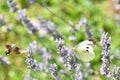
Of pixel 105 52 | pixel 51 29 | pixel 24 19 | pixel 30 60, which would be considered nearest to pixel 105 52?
pixel 105 52

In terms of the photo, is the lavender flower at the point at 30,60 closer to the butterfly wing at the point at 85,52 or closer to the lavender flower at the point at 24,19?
the butterfly wing at the point at 85,52

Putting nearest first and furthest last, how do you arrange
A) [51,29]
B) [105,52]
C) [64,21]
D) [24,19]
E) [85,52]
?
1. [105,52]
2. [85,52]
3. [24,19]
4. [51,29]
5. [64,21]

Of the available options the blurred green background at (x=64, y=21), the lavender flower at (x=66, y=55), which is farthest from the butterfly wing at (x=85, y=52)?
the blurred green background at (x=64, y=21)

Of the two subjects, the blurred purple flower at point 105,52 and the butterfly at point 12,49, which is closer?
the blurred purple flower at point 105,52

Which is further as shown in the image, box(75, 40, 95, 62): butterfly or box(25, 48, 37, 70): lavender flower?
box(75, 40, 95, 62): butterfly

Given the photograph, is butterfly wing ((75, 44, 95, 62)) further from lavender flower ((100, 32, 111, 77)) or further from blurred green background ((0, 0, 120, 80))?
blurred green background ((0, 0, 120, 80))

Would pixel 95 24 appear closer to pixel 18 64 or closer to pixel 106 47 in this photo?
pixel 18 64

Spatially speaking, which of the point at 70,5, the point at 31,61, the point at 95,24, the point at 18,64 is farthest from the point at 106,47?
the point at 70,5

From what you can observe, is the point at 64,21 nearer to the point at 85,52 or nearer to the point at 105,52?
the point at 85,52

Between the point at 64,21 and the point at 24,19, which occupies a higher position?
the point at 64,21

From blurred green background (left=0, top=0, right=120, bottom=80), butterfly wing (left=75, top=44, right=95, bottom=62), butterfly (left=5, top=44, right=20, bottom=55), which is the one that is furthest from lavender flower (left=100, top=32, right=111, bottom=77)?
blurred green background (left=0, top=0, right=120, bottom=80)

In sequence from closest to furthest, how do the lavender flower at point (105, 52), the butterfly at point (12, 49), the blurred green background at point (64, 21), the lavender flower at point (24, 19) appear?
the lavender flower at point (105, 52) < the butterfly at point (12, 49) < the lavender flower at point (24, 19) < the blurred green background at point (64, 21)
